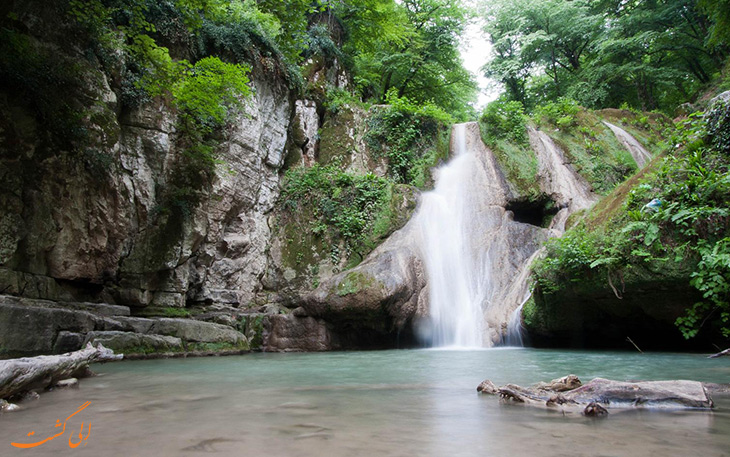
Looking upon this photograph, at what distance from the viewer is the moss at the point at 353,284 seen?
9.34 metres

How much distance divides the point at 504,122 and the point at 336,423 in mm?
15194

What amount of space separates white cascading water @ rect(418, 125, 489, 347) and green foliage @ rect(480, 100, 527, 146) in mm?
1707

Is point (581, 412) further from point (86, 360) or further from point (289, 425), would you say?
point (86, 360)

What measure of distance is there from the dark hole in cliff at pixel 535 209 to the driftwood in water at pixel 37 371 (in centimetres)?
1240

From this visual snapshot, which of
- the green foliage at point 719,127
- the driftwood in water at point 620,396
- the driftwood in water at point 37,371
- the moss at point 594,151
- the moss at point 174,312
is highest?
the moss at point 594,151

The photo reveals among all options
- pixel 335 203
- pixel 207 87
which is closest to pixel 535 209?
pixel 335 203

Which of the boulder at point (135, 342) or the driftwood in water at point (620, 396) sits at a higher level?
the driftwood in water at point (620, 396)

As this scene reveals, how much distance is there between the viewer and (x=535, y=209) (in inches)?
551

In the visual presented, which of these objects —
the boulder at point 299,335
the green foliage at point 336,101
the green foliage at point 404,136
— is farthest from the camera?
the green foliage at point 336,101

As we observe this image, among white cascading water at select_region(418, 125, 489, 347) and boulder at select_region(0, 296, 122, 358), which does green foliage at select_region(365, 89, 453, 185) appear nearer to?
white cascading water at select_region(418, 125, 489, 347)

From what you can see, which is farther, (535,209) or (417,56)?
(417,56)

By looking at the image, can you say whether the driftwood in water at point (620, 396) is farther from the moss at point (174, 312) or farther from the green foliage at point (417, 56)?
the green foliage at point (417, 56)

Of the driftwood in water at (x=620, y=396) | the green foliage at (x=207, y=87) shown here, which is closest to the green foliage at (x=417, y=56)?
the green foliage at (x=207, y=87)

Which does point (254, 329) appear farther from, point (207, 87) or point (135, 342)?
point (207, 87)
